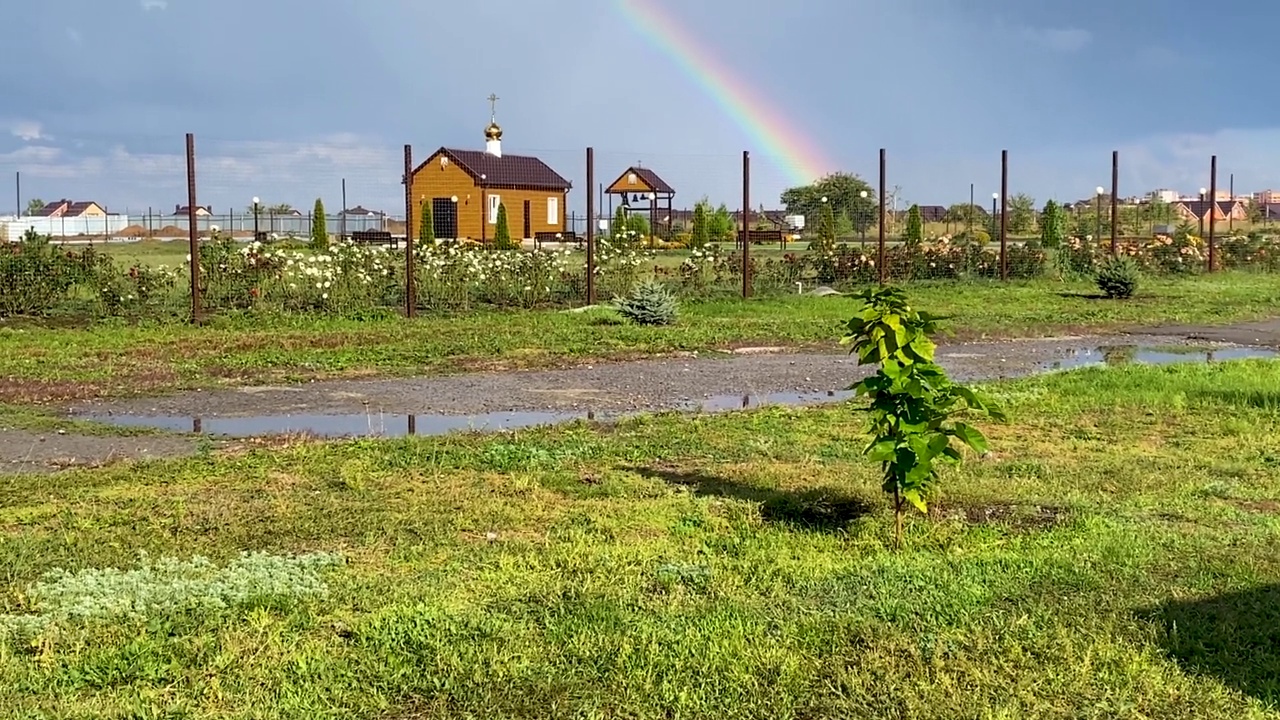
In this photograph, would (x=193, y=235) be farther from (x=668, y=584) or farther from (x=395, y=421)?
(x=668, y=584)

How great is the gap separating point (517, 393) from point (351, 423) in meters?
1.60

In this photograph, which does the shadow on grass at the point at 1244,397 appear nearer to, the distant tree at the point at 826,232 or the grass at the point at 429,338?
the grass at the point at 429,338

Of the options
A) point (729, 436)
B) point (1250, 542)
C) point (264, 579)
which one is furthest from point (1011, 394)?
point (264, 579)

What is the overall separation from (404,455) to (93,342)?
6515 millimetres

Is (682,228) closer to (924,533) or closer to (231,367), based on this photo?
(231,367)

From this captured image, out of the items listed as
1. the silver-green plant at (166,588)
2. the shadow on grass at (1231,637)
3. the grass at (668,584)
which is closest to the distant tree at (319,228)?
the grass at (668,584)

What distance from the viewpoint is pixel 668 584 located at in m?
4.07

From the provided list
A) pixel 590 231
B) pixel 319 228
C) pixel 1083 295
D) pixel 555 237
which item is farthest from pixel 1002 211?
pixel 555 237

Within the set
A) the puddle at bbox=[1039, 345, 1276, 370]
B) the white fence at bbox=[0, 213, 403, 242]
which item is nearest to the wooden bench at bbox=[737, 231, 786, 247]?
the white fence at bbox=[0, 213, 403, 242]

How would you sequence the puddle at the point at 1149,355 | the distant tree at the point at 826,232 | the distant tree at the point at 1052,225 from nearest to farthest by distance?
the puddle at the point at 1149,355 < the distant tree at the point at 826,232 < the distant tree at the point at 1052,225

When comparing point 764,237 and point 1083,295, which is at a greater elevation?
point 764,237

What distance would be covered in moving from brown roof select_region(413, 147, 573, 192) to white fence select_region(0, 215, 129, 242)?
11.5 meters

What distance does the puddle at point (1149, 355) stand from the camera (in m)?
11.2

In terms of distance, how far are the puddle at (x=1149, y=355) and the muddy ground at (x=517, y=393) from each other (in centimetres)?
6
